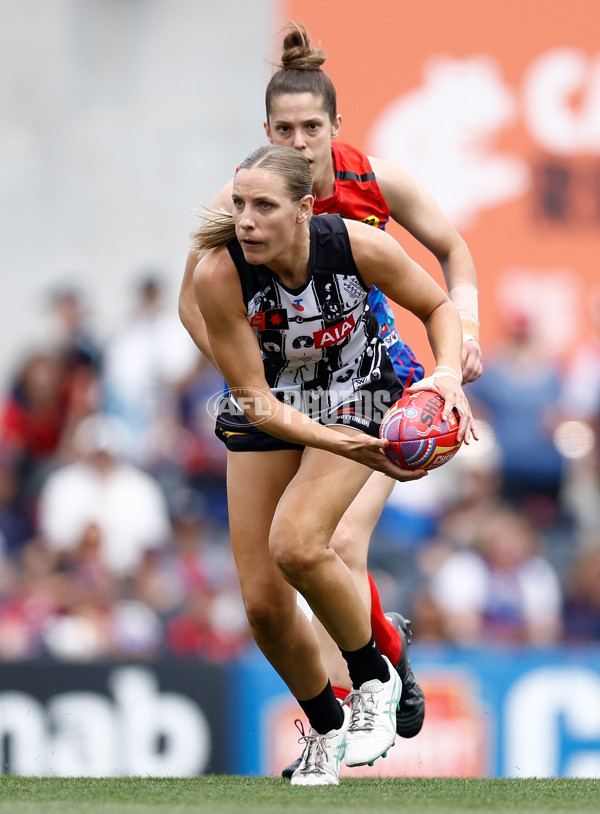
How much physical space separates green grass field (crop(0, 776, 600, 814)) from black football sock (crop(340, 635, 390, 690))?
1.19ft

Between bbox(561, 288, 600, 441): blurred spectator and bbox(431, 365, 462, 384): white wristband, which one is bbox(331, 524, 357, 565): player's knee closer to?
bbox(431, 365, 462, 384): white wristband

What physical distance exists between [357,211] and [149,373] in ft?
14.7

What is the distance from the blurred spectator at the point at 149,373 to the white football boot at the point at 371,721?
14.0 ft

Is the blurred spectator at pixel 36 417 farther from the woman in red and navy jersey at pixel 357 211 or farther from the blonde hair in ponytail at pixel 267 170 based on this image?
the blonde hair in ponytail at pixel 267 170

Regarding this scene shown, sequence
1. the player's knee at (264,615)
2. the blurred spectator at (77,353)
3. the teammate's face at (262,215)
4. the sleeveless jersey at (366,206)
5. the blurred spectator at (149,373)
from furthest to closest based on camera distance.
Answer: the blurred spectator at (77,353) < the blurred spectator at (149,373) < the sleeveless jersey at (366,206) < the player's knee at (264,615) < the teammate's face at (262,215)

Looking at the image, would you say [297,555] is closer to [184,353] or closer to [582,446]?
[582,446]

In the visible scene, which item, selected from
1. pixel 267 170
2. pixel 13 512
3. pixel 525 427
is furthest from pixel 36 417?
pixel 267 170

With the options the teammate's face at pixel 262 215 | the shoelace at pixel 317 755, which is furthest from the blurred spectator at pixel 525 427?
the teammate's face at pixel 262 215

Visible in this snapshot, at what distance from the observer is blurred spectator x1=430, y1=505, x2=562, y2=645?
739 cm

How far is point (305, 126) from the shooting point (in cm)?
452

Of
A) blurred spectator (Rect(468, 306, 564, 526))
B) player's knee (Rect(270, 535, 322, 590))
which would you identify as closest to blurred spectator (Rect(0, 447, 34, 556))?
blurred spectator (Rect(468, 306, 564, 526))

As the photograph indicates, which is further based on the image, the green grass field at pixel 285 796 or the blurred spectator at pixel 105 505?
the blurred spectator at pixel 105 505

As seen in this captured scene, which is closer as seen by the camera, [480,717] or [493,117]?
[480,717]

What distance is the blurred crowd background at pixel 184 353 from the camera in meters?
7.62
